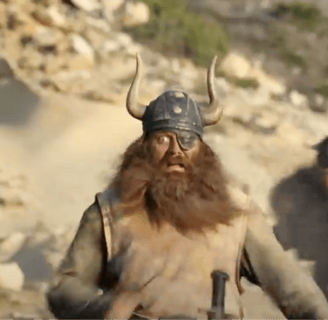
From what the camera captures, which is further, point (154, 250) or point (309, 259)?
point (309, 259)

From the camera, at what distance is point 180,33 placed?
64.6 feet

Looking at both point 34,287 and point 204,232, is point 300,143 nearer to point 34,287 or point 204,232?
point 34,287

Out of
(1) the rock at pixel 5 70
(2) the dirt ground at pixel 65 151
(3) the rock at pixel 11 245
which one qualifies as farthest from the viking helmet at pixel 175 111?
(1) the rock at pixel 5 70

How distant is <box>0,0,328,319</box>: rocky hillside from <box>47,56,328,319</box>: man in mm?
4018

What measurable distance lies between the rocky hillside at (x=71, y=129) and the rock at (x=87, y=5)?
14cm

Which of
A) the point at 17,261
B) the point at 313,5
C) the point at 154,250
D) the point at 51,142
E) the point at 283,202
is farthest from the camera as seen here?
the point at 313,5

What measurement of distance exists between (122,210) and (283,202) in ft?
23.9

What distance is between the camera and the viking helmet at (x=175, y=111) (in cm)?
271

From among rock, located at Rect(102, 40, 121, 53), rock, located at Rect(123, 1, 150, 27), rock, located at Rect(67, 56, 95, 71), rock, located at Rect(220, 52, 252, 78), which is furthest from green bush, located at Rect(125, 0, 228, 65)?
rock, located at Rect(67, 56, 95, 71)

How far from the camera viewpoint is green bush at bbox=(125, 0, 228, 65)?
18641 millimetres

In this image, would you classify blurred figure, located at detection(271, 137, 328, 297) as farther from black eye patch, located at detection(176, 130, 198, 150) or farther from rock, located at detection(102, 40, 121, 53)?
black eye patch, located at detection(176, 130, 198, 150)

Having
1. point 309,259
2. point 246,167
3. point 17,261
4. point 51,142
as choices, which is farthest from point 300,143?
point 17,261

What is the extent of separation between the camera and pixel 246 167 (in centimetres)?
1024

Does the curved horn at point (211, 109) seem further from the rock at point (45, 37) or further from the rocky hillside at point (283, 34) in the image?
the rocky hillside at point (283, 34)
